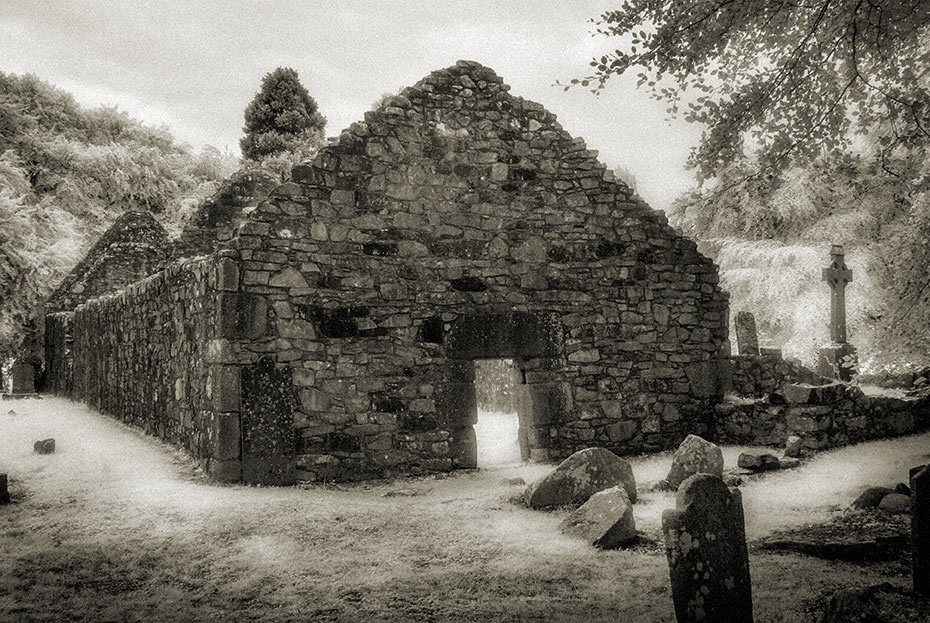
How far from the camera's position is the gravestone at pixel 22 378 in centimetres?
2170

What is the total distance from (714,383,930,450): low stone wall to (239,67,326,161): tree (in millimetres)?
24216

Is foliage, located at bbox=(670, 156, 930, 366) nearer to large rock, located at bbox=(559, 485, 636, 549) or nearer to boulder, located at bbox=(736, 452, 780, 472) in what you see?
boulder, located at bbox=(736, 452, 780, 472)

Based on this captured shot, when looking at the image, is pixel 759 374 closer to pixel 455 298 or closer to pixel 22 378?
pixel 455 298

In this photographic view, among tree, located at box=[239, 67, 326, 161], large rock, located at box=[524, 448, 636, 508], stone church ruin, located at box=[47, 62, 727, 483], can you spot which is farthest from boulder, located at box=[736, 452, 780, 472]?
tree, located at box=[239, 67, 326, 161]

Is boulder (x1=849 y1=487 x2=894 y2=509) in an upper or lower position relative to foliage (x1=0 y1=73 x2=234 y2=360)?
lower

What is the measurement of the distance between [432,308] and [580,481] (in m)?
3.16

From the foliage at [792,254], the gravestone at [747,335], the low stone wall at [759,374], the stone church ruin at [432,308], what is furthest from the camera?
the foliage at [792,254]

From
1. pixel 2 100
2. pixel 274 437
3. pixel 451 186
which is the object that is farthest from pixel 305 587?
pixel 2 100

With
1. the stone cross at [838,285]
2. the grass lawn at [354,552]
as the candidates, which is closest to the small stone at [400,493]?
the grass lawn at [354,552]

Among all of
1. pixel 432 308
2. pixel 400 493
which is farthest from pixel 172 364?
pixel 400 493

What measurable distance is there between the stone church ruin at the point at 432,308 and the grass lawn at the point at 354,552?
0.82m

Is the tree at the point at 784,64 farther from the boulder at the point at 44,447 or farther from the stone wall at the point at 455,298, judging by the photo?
the boulder at the point at 44,447

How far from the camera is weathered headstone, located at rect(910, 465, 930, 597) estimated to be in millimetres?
3955

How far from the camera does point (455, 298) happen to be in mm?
9188
